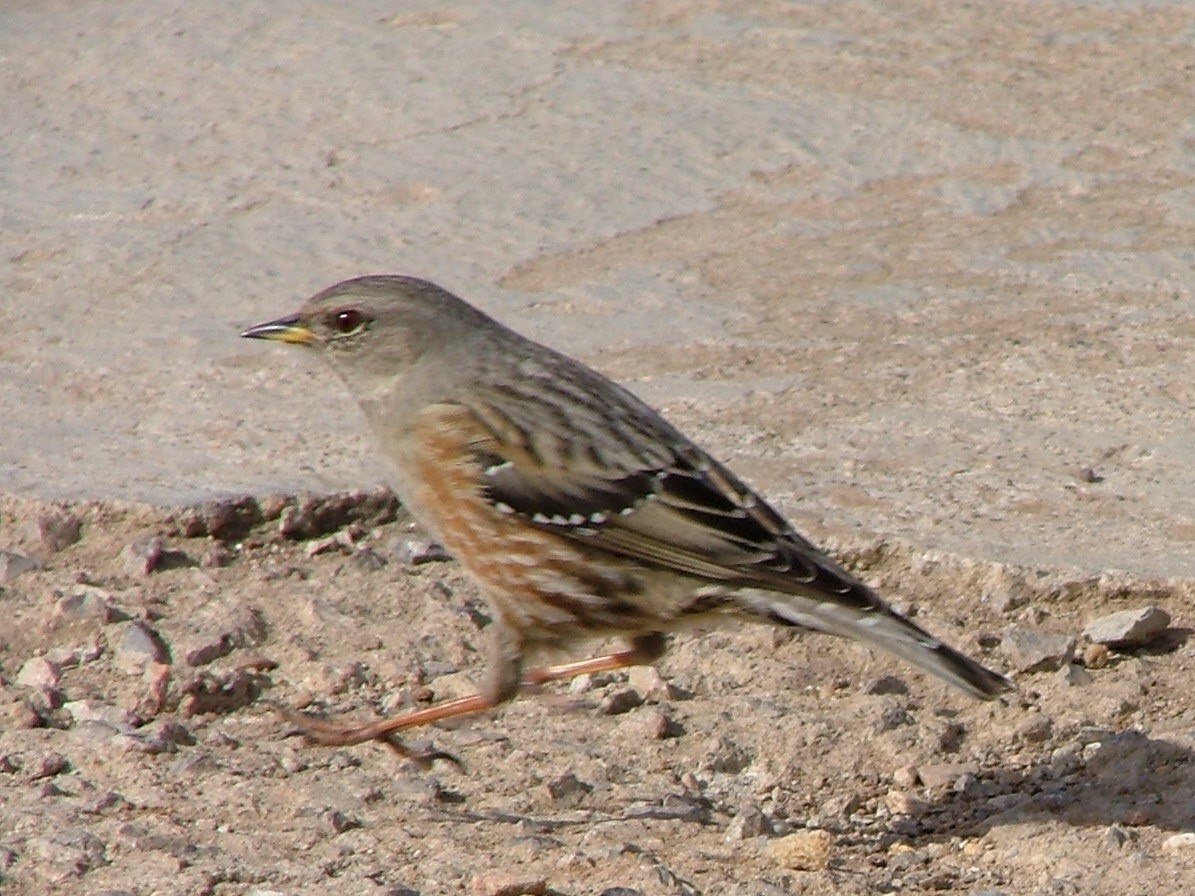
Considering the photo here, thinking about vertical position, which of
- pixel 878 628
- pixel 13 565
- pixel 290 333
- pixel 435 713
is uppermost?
pixel 290 333

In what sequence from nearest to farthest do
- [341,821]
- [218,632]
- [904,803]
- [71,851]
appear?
[71,851], [341,821], [904,803], [218,632]

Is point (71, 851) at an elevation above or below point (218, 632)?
above

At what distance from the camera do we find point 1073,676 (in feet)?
19.1

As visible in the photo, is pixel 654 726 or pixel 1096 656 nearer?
pixel 654 726

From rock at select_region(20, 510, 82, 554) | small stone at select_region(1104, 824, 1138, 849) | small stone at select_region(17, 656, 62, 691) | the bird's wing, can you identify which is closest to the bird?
the bird's wing

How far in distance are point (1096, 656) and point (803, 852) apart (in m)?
1.27

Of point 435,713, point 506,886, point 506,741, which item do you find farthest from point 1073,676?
point 506,886

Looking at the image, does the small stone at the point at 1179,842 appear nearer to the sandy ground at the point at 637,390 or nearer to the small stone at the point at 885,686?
the sandy ground at the point at 637,390

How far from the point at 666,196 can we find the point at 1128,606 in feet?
10.5

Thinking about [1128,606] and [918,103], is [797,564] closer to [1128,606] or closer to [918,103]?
[1128,606]

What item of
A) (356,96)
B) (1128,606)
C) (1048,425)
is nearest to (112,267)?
(356,96)

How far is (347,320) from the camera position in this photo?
252 inches

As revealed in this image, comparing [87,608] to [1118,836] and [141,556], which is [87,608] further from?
[1118,836]

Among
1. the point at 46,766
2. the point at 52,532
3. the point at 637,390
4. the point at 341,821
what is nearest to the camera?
the point at 341,821
